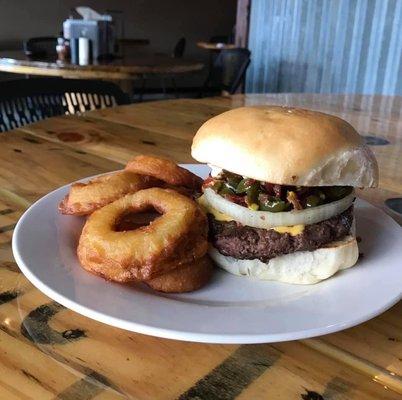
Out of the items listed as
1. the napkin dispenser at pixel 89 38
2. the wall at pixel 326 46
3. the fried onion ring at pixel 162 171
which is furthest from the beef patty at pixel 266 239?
the wall at pixel 326 46

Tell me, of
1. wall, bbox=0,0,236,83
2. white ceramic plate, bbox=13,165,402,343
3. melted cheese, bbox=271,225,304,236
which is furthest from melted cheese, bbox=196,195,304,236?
wall, bbox=0,0,236,83

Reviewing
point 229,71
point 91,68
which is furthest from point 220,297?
point 229,71

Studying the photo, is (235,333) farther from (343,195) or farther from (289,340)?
(343,195)

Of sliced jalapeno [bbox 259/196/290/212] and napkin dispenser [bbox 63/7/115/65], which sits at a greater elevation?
napkin dispenser [bbox 63/7/115/65]

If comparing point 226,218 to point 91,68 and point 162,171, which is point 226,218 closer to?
point 162,171

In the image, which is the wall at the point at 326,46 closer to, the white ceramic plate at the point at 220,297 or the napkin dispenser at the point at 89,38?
the napkin dispenser at the point at 89,38

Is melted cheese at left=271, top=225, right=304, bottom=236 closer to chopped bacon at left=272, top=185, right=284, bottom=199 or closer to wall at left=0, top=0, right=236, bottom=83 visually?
chopped bacon at left=272, top=185, right=284, bottom=199
